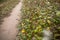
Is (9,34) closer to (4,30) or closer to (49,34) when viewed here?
(4,30)

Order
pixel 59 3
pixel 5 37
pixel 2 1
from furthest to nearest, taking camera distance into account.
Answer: pixel 2 1, pixel 5 37, pixel 59 3

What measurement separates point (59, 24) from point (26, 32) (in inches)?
128

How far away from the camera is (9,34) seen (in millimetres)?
9195

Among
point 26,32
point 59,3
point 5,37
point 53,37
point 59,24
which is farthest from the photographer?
point 5,37

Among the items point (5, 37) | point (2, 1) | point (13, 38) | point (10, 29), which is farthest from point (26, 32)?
point (2, 1)

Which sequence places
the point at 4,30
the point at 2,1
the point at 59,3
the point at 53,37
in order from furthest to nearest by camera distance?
the point at 2,1, the point at 4,30, the point at 59,3, the point at 53,37

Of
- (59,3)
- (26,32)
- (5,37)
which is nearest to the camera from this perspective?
(59,3)

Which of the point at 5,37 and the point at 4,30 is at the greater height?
the point at 4,30

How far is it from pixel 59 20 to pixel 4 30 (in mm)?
5738

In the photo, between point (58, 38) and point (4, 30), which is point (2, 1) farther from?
point (58, 38)

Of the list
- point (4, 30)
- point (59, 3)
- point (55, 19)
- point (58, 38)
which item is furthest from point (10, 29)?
point (58, 38)

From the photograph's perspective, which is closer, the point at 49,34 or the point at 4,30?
the point at 49,34

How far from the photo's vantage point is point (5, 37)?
868cm

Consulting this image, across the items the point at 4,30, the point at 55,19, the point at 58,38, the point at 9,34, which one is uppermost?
the point at 4,30
